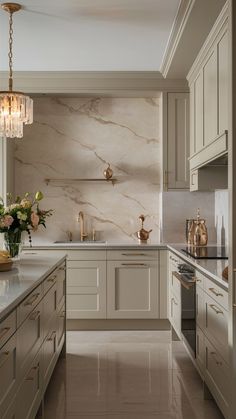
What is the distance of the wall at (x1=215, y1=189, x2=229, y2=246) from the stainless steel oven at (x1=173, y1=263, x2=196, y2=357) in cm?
115

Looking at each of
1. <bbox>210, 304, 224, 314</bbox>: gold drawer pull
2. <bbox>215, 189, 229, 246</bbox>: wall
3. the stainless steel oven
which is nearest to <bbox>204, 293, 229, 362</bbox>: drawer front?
<bbox>210, 304, 224, 314</bbox>: gold drawer pull

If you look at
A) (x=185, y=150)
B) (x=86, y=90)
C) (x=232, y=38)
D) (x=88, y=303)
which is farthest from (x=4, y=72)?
(x=232, y=38)

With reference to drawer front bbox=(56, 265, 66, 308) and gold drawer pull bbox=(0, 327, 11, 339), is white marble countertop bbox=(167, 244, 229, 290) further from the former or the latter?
gold drawer pull bbox=(0, 327, 11, 339)

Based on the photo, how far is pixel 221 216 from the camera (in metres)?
5.42

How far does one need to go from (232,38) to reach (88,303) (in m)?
3.40

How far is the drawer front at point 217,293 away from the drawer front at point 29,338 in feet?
3.27

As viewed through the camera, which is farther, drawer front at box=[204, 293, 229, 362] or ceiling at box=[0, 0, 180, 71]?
ceiling at box=[0, 0, 180, 71]

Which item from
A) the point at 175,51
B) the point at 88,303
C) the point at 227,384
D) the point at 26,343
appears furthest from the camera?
the point at 88,303

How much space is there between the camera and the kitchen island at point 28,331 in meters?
2.02

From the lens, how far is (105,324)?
538cm

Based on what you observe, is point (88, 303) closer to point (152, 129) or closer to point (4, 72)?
point (152, 129)

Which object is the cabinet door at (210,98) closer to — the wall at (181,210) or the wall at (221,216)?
the wall at (221,216)

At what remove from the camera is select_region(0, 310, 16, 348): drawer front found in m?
1.91

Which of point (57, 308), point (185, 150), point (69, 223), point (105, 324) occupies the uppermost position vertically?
point (185, 150)
